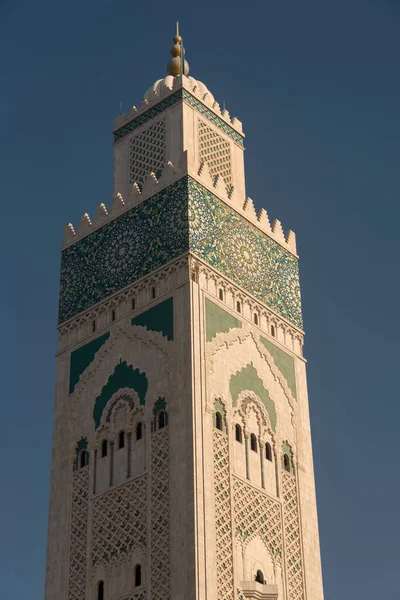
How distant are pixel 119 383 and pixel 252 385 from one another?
1842 mm

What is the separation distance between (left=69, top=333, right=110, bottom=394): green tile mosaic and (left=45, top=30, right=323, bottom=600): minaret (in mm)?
32

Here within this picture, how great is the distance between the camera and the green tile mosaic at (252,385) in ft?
59.5

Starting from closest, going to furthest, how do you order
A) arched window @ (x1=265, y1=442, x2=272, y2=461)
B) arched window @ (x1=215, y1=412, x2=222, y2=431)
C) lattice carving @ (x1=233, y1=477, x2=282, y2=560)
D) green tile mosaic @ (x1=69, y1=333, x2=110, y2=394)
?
lattice carving @ (x1=233, y1=477, x2=282, y2=560) < arched window @ (x1=215, y1=412, x2=222, y2=431) < arched window @ (x1=265, y1=442, x2=272, y2=461) < green tile mosaic @ (x1=69, y1=333, x2=110, y2=394)

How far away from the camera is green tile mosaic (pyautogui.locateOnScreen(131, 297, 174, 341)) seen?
714 inches

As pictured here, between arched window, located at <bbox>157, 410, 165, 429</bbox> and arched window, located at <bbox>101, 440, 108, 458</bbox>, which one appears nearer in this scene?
arched window, located at <bbox>157, 410, 165, 429</bbox>

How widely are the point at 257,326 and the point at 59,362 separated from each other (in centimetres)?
297

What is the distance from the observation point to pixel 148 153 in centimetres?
2088

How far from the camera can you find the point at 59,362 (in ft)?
64.1

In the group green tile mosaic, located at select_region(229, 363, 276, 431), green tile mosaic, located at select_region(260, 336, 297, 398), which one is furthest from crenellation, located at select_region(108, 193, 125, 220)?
green tile mosaic, located at select_region(229, 363, 276, 431)

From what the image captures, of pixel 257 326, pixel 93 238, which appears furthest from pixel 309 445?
pixel 93 238

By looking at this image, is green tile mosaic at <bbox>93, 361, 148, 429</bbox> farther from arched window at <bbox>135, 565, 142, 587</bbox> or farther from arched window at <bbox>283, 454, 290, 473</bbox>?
arched window at <bbox>135, 565, 142, 587</bbox>

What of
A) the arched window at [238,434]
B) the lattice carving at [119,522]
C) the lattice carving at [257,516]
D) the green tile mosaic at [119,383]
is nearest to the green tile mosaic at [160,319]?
the green tile mosaic at [119,383]

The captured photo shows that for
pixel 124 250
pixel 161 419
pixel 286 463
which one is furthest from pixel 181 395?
pixel 124 250

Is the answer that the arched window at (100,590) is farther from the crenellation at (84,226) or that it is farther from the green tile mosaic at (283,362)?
the crenellation at (84,226)
